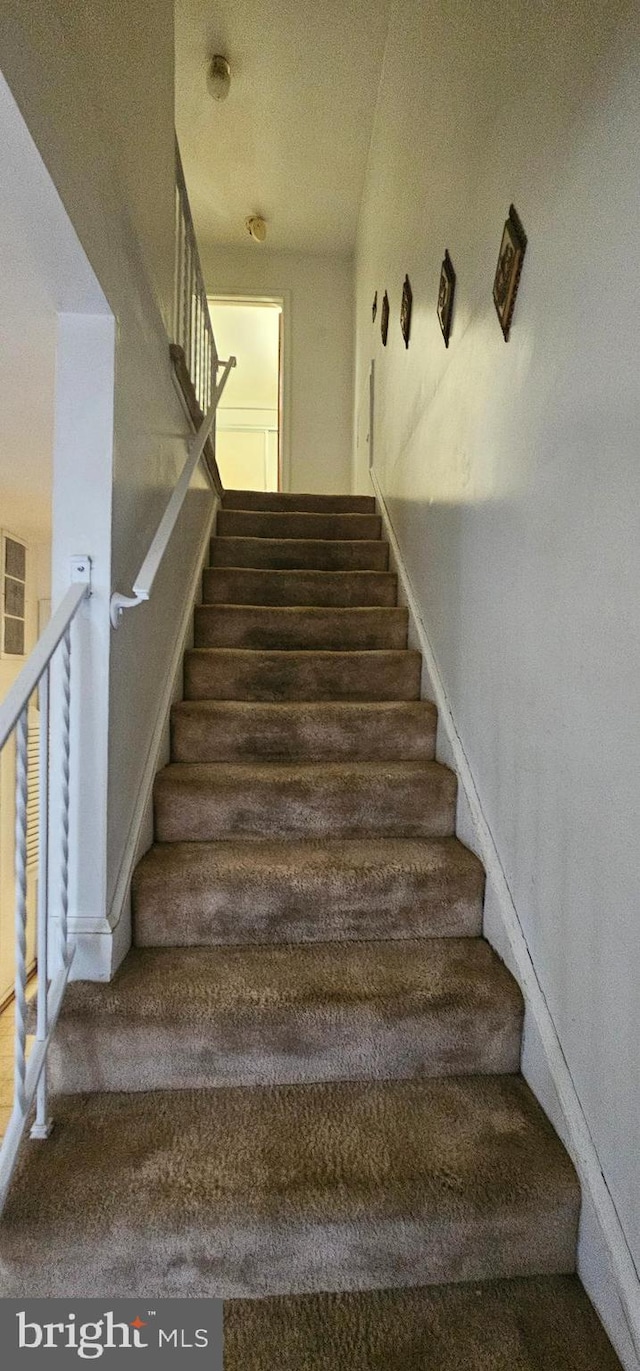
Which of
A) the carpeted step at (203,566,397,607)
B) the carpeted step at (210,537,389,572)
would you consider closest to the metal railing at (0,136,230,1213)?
the carpeted step at (203,566,397,607)

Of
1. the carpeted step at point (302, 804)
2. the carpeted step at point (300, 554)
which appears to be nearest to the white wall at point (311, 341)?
the carpeted step at point (300, 554)

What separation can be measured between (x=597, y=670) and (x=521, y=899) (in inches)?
22.2

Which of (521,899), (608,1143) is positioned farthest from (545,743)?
(608,1143)

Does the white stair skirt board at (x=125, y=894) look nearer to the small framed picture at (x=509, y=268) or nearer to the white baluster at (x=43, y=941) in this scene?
the white baluster at (x=43, y=941)

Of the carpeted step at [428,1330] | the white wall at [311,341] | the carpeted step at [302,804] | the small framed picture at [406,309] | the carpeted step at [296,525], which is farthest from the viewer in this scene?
the white wall at [311,341]

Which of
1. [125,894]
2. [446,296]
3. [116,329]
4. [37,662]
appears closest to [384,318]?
[446,296]

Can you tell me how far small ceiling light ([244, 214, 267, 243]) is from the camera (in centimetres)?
413

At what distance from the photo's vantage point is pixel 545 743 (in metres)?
1.22

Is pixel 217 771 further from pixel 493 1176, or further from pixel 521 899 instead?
pixel 493 1176

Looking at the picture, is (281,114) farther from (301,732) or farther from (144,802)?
(144,802)

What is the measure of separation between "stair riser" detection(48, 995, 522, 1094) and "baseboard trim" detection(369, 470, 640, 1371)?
88mm

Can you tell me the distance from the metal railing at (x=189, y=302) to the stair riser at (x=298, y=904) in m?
1.59

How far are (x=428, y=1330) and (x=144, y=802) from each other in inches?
43.5

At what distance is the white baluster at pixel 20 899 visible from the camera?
1.03m
